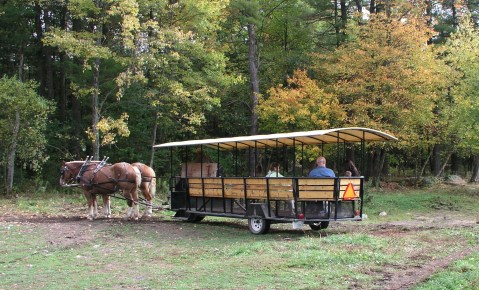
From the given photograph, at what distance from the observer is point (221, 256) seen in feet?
31.7

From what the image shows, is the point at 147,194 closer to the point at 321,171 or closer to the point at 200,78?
the point at 321,171

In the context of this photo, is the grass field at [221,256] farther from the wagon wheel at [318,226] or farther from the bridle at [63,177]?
the bridle at [63,177]

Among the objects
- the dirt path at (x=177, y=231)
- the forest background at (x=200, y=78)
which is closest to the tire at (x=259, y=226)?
the dirt path at (x=177, y=231)

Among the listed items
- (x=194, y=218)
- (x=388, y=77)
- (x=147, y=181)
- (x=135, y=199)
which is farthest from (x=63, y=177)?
(x=388, y=77)

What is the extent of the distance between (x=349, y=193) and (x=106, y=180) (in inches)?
284

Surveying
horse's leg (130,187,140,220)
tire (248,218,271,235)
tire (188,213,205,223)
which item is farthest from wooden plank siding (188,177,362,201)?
horse's leg (130,187,140,220)

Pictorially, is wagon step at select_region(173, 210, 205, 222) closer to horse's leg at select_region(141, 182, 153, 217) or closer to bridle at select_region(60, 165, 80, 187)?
horse's leg at select_region(141, 182, 153, 217)

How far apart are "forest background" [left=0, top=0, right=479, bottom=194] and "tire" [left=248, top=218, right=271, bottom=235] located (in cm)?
872

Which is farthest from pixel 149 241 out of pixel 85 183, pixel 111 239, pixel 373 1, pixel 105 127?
pixel 373 1

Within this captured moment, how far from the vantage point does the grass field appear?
24.2 feet

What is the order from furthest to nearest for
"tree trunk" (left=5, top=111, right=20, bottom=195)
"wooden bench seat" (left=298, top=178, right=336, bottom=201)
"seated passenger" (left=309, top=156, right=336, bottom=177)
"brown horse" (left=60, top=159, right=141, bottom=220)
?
"tree trunk" (left=5, top=111, right=20, bottom=195)
"brown horse" (left=60, top=159, right=141, bottom=220)
"seated passenger" (left=309, top=156, right=336, bottom=177)
"wooden bench seat" (left=298, top=178, right=336, bottom=201)

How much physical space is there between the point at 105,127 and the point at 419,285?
573 inches

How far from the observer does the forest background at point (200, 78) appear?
805 inches

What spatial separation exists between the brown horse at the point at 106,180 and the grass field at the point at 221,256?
0.67m
